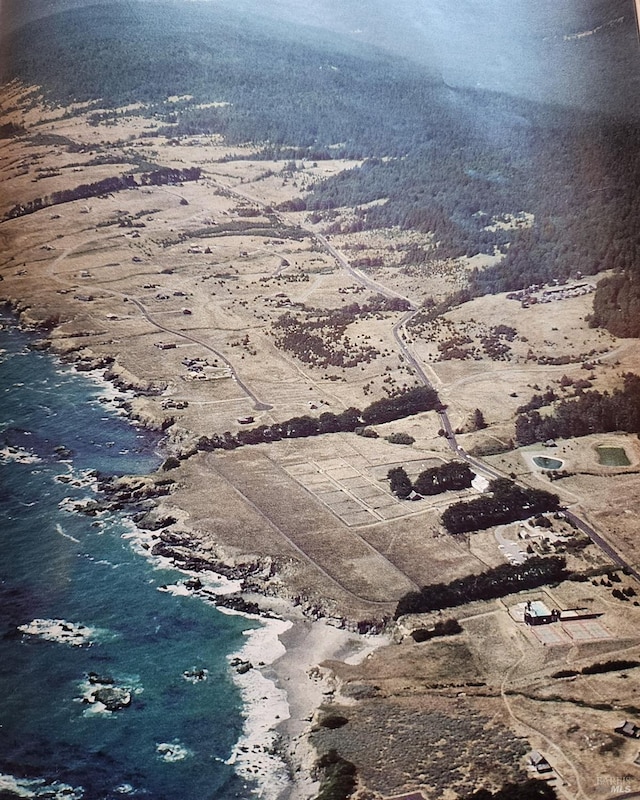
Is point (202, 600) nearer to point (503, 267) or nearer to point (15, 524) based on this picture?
point (15, 524)

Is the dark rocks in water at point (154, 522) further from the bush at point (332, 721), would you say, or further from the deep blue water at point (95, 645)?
the bush at point (332, 721)

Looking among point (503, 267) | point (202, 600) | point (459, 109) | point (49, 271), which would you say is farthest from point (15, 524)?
point (459, 109)

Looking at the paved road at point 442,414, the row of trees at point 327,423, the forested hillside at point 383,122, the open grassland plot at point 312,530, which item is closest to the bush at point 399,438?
the row of trees at point 327,423

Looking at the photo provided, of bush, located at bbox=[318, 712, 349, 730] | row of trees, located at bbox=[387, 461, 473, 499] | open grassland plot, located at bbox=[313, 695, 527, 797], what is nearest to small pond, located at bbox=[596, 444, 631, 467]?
row of trees, located at bbox=[387, 461, 473, 499]

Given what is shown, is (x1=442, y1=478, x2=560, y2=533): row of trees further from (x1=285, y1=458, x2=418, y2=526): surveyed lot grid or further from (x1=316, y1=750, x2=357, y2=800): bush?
(x1=316, y1=750, x2=357, y2=800): bush

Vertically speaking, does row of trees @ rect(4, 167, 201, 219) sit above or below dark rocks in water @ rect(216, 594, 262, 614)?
above

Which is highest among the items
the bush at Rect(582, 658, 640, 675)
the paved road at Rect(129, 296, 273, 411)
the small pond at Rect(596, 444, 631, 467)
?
the paved road at Rect(129, 296, 273, 411)

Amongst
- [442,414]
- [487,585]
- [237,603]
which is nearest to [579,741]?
[487,585]
